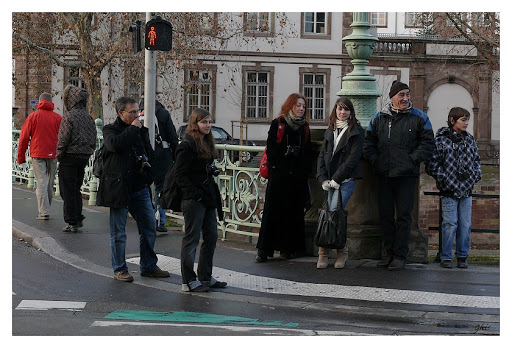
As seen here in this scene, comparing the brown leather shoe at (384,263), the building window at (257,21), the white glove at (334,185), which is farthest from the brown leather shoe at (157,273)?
the building window at (257,21)

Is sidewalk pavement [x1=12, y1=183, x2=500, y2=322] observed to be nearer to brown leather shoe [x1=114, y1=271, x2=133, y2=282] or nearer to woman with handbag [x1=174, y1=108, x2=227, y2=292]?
brown leather shoe [x1=114, y1=271, x2=133, y2=282]

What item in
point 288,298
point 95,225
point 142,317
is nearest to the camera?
point 142,317

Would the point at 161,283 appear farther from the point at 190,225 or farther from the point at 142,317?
the point at 142,317

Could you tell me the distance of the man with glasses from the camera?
9.55 meters

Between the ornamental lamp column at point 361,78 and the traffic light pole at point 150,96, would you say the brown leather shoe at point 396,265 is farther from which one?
the traffic light pole at point 150,96

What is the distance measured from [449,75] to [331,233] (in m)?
38.6

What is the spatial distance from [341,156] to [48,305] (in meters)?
3.45

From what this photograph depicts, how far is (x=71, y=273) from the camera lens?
10.4 metres

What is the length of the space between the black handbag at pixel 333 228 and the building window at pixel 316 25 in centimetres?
3511

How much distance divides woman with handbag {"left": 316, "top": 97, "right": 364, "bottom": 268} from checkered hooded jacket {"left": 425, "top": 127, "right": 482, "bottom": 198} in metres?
1.01

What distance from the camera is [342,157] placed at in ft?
33.5

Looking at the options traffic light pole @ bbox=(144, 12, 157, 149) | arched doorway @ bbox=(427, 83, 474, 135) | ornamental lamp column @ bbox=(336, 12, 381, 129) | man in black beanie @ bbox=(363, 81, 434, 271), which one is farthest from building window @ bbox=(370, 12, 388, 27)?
man in black beanie @ bbox=(363, 81, 434, 271)
